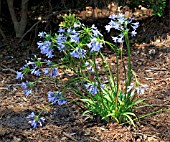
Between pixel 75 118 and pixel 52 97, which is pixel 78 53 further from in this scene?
pixel 75 118

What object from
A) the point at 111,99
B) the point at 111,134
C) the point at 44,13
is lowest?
the point at 111,134

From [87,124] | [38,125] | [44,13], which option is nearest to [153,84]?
[87,124]

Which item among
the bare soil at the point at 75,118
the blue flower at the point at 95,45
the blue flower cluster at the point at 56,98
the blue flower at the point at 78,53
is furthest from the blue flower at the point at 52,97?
the blue flower at the point at 95,45

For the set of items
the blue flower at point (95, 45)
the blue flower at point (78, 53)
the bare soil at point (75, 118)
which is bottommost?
the bare soil at point (75, 118)

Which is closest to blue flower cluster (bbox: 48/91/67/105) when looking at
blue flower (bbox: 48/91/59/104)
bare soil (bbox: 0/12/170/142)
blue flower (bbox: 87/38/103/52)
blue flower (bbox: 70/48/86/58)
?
blue flower (bbox: 48/91/59/104)

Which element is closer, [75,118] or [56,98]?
[56,98]

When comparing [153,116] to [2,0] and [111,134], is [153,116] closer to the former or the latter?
[111,134]

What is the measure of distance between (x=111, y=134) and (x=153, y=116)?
18.0 inches

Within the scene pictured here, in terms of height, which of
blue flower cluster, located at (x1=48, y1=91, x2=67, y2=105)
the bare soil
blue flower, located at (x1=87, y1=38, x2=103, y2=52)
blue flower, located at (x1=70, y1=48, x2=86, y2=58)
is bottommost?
the bare soil

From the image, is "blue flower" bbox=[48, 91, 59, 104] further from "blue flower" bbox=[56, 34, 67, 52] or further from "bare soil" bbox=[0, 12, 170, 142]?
"blue flower" bbox=[56, 34, 67, 52]

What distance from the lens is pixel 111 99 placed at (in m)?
3.21

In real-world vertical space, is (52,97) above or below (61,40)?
below

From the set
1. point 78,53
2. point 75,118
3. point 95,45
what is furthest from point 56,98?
point 95,45

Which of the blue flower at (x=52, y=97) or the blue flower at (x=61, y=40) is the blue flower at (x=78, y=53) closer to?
the blue flower at (x=61, y=40)
